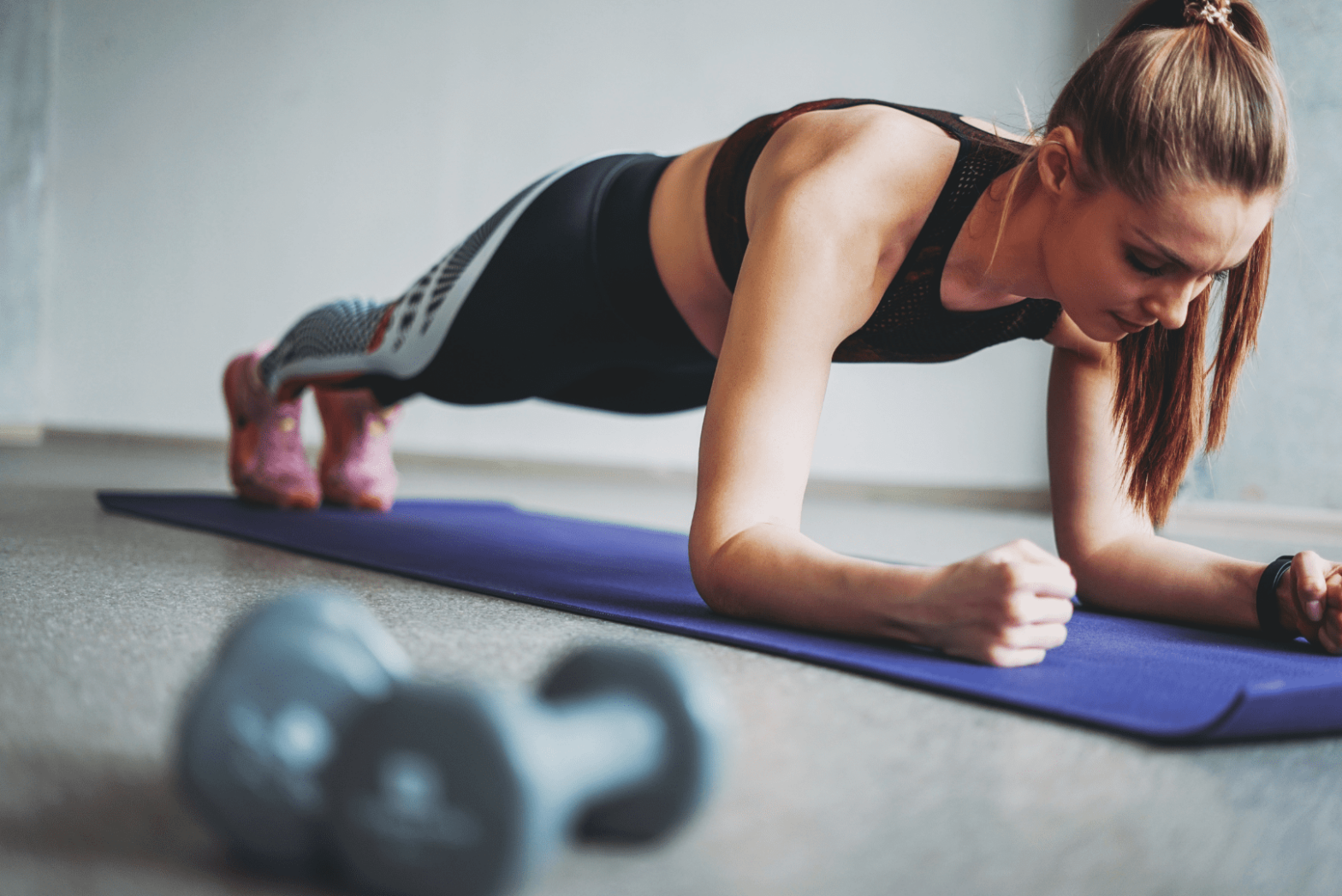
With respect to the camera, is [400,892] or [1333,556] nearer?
[400,892]

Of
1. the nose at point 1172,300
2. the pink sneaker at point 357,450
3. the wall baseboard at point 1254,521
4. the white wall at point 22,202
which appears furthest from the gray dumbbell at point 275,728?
the white wall at point 22,202

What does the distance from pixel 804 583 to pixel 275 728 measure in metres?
0.53

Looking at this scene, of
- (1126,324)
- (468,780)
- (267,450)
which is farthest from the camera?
(267,450)

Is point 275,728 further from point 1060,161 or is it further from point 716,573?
point 1060,161

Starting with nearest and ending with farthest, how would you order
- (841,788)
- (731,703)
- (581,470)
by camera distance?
(841,788) < (731,703) < (581,470)

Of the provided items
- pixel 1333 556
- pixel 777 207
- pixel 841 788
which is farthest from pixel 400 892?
pixel 1333 556

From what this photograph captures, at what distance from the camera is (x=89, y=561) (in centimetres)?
121

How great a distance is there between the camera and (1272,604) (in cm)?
105

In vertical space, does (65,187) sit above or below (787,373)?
above

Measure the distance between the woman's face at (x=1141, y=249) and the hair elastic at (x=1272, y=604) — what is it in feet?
0.90

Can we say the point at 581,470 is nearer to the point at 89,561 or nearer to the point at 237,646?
the point at 89,561

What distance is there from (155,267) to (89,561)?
354 cm

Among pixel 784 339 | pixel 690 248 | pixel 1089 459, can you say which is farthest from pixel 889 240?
pixel 1089 459

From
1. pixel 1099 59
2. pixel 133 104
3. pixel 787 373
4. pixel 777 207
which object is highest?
pixel 133 104
